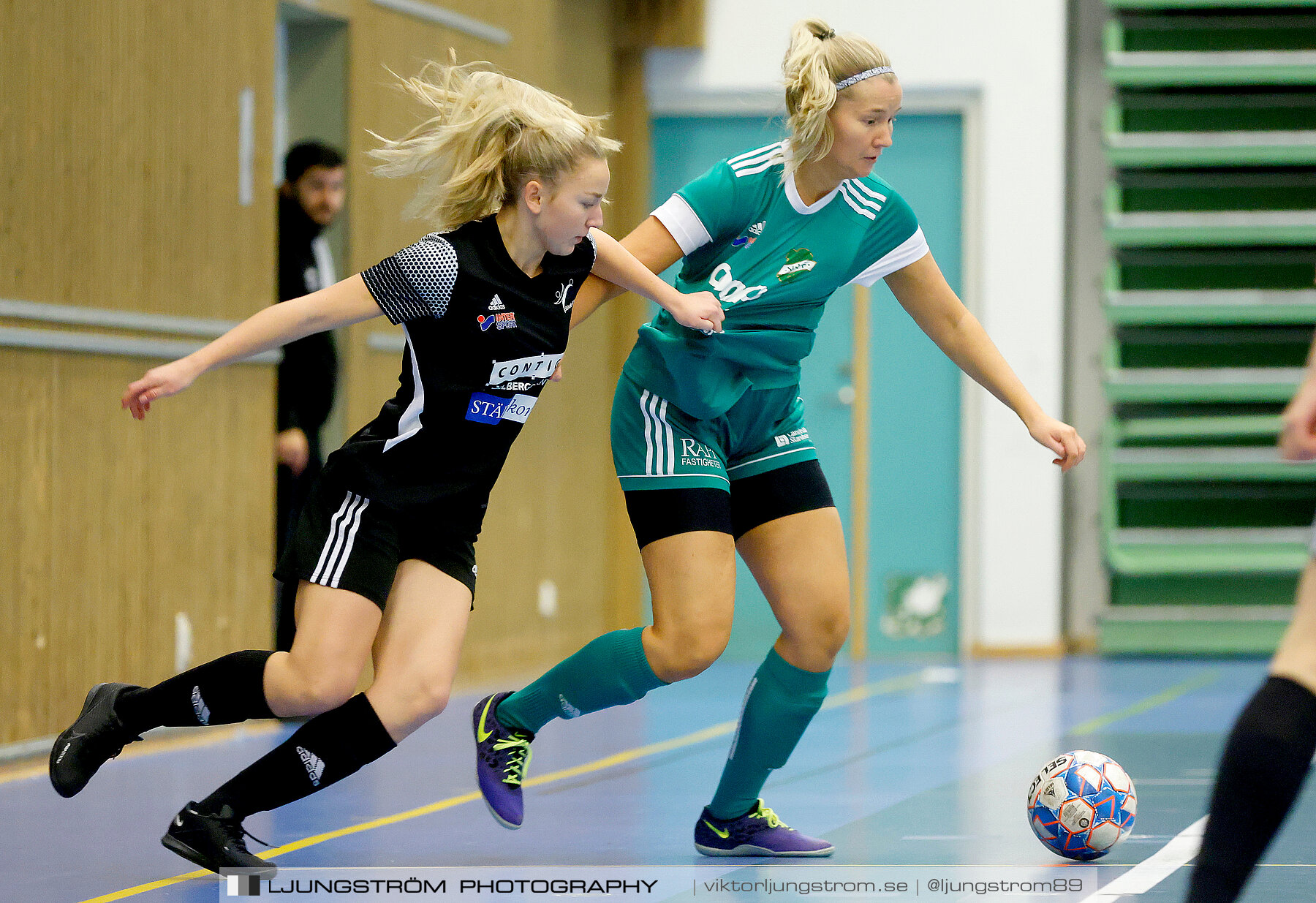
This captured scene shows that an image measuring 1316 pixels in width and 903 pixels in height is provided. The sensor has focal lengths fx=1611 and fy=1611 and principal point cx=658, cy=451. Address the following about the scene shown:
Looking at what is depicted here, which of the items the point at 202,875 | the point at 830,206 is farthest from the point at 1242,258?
the point at 202,875

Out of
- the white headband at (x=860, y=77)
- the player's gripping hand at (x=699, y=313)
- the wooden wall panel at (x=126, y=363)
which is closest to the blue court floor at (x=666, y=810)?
the wooden wall panel at (x=126, y=363)

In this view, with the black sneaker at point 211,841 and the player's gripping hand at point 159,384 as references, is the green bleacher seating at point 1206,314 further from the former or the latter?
the player's gripping hand at point 159,384

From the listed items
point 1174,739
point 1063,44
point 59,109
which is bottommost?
point 1174,739

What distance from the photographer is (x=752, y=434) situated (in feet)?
11.3

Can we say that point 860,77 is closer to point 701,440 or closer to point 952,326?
point 952,326

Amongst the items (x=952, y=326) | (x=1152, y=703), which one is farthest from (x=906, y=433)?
(x=952, y=326)

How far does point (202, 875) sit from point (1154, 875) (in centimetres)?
190

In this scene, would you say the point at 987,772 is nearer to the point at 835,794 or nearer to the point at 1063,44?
the point at 835,794

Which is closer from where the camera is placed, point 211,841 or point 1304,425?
point 1304,425

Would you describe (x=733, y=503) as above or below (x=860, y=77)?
below

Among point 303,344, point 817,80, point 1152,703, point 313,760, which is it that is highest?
point 817,80

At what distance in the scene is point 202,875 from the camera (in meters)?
3.27

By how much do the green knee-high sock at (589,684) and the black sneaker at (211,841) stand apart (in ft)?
1.95

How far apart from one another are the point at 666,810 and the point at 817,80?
189 centimetres
